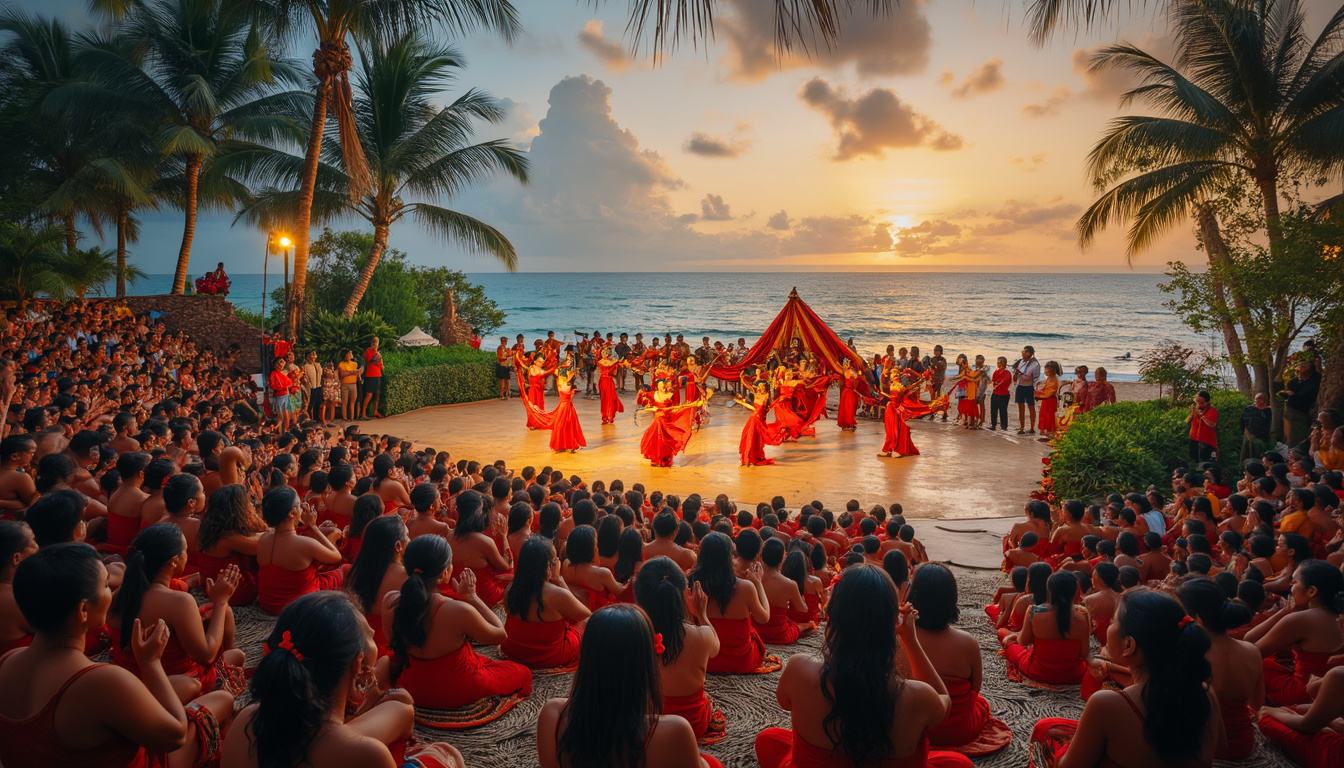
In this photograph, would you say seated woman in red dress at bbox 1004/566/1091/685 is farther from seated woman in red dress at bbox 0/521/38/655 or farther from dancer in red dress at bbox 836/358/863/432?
dancer in red dress at bbox 836/358/863/432

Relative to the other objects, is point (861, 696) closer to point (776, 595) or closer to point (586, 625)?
point (586, 625)

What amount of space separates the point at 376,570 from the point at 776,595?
8.94 feet

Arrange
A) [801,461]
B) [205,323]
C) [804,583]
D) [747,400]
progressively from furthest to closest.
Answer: [205,323] → [747,400] → [801,461] → [804,583]

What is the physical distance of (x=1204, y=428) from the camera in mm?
10672

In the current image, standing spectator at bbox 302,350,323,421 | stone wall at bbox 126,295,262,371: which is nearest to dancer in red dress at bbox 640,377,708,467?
standing spectator at bbox 302,350,323,421

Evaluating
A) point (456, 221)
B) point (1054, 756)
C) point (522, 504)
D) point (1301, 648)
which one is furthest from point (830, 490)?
point (456, 221)

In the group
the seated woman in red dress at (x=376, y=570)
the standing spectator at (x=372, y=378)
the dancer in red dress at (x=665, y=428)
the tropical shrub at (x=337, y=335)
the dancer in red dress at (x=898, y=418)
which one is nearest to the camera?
the seated woman in red dress at (x=376, y=570)

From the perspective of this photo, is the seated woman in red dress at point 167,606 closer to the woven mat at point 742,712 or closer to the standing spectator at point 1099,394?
the woven mat at point 742,712

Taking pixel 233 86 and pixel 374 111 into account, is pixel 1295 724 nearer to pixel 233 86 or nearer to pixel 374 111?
pixel 374 111

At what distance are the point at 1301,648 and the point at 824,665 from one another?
10.3 ft

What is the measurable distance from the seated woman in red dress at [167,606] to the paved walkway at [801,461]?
322 inches

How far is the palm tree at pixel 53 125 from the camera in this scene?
19641 millimetres

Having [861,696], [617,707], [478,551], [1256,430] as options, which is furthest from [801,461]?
[617,707]

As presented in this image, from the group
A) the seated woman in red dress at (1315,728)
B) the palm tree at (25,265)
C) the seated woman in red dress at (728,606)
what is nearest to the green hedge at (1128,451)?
the seated woman in red dress at (1315,728)
